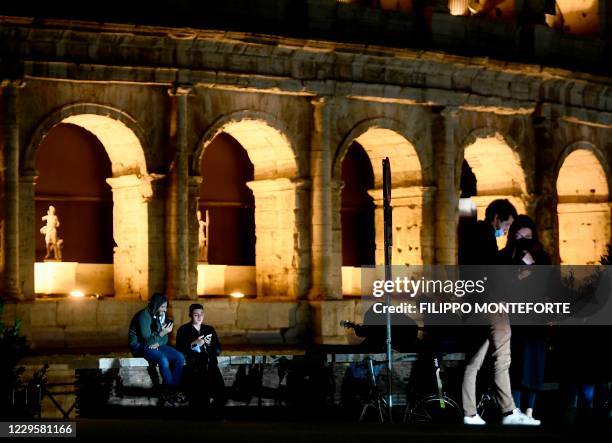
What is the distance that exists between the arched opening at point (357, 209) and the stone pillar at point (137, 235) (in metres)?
5.83

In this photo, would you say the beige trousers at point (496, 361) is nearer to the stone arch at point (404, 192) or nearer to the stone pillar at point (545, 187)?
the stone arch at point (404, 192)

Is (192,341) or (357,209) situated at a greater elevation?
(357,209)

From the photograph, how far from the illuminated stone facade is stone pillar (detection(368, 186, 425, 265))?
4 cm

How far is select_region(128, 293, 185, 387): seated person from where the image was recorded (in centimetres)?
1738

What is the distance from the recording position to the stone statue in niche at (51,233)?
27266 mm

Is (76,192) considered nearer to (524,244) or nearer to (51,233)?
(51,233)

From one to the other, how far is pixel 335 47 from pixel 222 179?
3.81 meters

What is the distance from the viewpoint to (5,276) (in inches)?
961

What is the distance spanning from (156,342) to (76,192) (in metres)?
10.5

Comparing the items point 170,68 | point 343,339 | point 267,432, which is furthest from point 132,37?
point 267,432

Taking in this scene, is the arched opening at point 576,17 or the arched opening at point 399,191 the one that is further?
the arched opening at point 576,17

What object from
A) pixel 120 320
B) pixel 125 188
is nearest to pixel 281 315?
pixel 120 320

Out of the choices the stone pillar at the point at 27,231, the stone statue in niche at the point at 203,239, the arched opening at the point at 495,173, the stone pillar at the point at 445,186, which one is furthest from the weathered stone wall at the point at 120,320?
the arched opening at the point at 495,173

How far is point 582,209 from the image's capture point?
33562 millimetres
